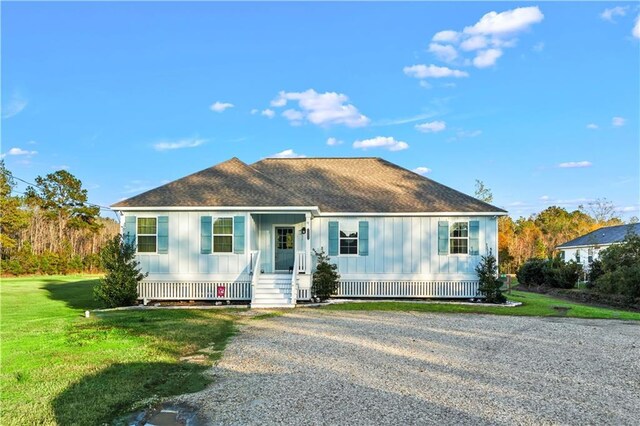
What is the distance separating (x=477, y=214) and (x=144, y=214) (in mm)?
12166

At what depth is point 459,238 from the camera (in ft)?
58.0

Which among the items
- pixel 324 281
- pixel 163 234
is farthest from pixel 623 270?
pixel 163 234

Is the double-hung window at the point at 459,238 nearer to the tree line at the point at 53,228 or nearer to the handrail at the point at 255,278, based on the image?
the handrail at the point at 255,278

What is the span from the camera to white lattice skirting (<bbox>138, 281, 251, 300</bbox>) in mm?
16344

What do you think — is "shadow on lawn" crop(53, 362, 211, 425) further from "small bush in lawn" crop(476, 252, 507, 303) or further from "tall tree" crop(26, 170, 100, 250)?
"tall tree" crop(26, 170, 100, 250)

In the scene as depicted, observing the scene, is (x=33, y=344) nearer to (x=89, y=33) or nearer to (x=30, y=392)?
(x=30, y=392)

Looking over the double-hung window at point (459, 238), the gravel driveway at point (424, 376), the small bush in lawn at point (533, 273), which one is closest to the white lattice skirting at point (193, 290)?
the gravel driveway at point (424, 376)

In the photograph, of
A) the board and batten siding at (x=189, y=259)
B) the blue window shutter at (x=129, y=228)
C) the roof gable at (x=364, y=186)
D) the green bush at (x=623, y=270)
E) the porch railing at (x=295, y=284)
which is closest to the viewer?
the porch railing at (x=295, y=284)

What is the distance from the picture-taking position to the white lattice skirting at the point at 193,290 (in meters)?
16.3

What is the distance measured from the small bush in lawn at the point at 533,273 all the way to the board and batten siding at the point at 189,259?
1980 cm

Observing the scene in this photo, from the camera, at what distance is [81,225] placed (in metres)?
43.9

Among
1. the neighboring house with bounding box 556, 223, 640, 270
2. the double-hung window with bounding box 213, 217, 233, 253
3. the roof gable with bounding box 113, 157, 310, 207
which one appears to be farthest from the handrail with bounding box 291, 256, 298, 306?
the neighboring house with bounding box 556, 223, 640, 270

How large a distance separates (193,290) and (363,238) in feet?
21.4

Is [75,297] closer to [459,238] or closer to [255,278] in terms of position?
[255,278]
